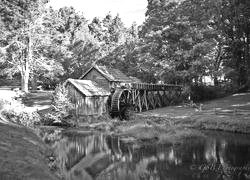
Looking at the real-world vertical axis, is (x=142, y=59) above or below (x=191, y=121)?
above

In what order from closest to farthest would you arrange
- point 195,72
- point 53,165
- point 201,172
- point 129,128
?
1. point 201,172
2. point 53,165
3. point 129,128
4. point 195,72

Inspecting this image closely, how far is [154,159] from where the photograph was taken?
1537 centimetres

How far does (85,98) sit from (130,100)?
7.20 metres

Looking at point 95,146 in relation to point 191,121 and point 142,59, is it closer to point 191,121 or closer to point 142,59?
point 191,121

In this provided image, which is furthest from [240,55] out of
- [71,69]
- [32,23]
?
[32,23]

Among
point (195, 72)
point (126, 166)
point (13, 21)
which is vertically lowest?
point (126, 166)

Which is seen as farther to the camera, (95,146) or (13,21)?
(13,21)

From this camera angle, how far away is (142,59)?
125ft

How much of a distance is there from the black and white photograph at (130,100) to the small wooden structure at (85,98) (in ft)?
0.37

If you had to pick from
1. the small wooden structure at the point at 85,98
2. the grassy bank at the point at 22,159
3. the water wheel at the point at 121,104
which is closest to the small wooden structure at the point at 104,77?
the water wheel at the point at 121,104

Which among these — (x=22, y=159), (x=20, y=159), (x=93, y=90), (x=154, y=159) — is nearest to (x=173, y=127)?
(x=154, y=159)

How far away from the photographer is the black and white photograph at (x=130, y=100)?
45.2 ft

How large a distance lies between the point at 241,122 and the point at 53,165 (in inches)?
604

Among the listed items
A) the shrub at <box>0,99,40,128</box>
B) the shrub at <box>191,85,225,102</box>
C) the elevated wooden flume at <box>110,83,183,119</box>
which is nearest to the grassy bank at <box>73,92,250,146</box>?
the elevated wooden flume at <box>110,83,183,119</box>
